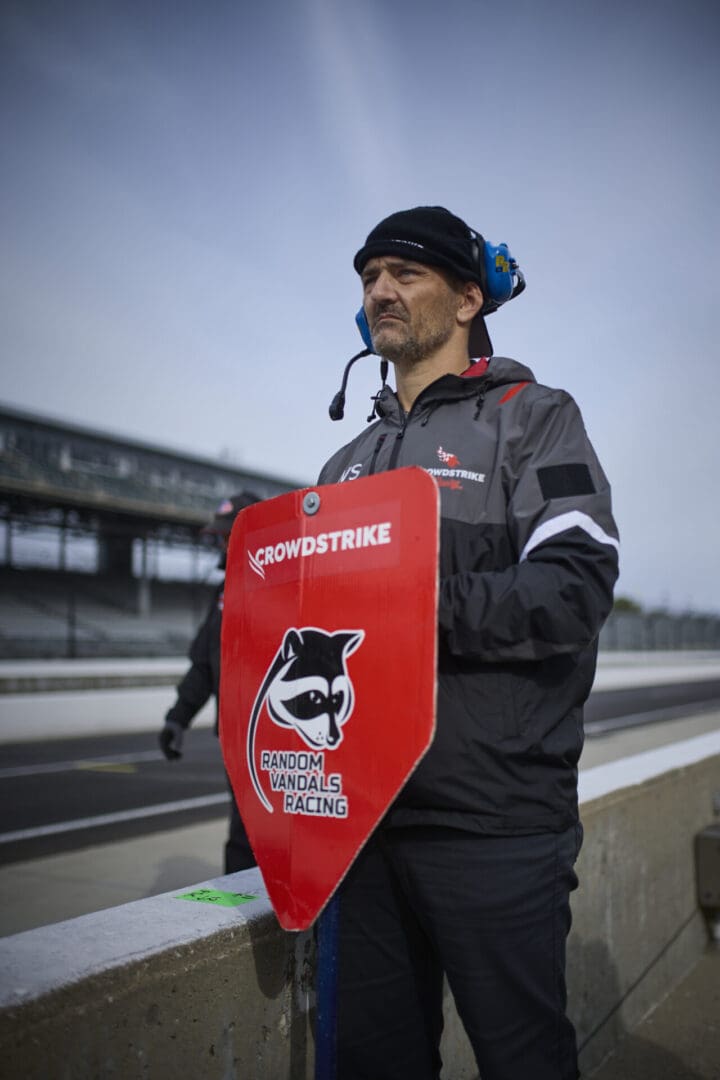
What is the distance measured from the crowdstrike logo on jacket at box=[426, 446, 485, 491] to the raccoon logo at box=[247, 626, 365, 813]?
1.29 ft

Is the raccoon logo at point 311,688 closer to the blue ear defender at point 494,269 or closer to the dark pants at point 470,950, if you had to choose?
the dark pants at point 470,950

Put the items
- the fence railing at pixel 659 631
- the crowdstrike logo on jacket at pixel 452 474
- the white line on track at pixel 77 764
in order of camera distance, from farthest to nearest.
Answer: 1. the fence railing at pixel 659 631
2. the white line on track at pixel 77 764
3. the crowdstrike logo on jacket at pixel 452 474

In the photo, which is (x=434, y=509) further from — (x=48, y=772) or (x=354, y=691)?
(x=48, y=772)

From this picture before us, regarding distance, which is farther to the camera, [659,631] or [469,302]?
[659,631]

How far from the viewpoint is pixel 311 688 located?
1.60m

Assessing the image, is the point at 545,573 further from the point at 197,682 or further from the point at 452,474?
the point at 197,682

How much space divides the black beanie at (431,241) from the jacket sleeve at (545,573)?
1.67ft

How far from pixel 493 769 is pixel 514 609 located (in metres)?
0.31

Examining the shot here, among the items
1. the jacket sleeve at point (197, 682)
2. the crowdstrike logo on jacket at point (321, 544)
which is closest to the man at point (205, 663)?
the jacket sleeve at point (197, 682)

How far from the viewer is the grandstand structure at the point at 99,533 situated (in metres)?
27.0

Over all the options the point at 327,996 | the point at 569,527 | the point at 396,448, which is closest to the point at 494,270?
the point at 396,448

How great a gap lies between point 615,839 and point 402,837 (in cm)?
172

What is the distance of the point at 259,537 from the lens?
71.4 inches

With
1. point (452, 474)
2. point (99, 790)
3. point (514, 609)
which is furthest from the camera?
point (99, 790)
